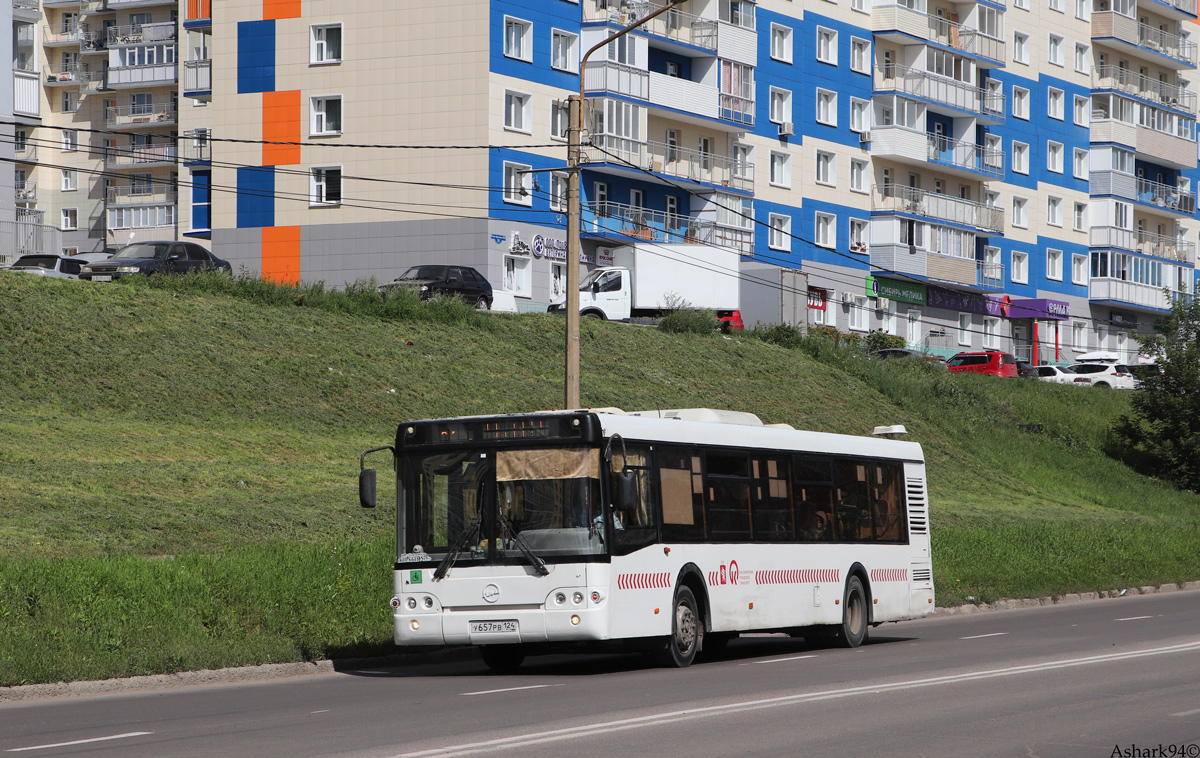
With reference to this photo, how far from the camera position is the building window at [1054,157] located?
81.4 meters

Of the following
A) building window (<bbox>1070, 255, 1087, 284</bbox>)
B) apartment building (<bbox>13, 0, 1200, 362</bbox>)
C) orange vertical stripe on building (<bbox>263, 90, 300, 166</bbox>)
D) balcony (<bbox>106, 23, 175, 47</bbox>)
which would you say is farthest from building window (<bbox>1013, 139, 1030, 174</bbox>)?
balcony (<bbox>106, 23, 175, 47</bbox>)

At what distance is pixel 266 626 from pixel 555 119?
1652 inches

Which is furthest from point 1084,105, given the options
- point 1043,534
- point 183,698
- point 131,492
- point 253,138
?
point 183,698

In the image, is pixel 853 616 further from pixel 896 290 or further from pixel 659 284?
pixel 896 290

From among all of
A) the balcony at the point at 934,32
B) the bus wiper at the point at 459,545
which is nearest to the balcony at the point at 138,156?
the balcony at the point at 934,32

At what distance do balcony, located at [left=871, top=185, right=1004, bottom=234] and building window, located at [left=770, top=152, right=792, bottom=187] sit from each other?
19.8 ft

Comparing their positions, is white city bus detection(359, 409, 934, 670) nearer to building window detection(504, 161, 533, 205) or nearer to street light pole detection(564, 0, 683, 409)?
street light pole detection(564, 0, 683, 409)

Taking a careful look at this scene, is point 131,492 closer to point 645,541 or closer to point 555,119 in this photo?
point 645,541

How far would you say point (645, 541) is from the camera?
15328mm

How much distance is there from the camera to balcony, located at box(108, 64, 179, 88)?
89.6 meters

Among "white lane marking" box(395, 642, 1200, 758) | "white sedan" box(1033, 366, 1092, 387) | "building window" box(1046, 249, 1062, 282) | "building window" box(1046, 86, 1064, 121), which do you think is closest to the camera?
"white lane marking" box(395, 642, 1200, 758)

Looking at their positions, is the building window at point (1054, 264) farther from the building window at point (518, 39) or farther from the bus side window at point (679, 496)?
the bus side window at point (679, 496)

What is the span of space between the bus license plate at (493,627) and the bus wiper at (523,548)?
56cm

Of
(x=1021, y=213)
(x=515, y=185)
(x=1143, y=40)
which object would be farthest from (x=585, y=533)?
(x=1143, y=40)
